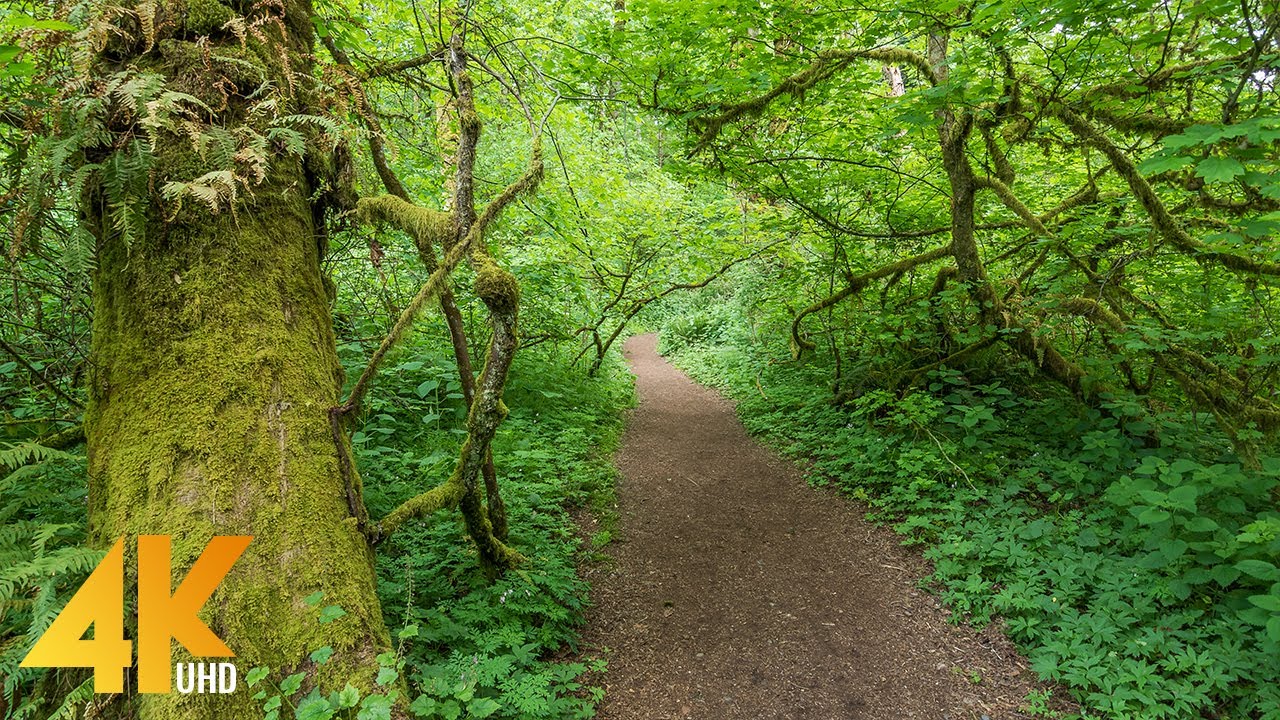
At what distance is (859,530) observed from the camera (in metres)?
5.38

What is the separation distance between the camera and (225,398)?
204 centimetres

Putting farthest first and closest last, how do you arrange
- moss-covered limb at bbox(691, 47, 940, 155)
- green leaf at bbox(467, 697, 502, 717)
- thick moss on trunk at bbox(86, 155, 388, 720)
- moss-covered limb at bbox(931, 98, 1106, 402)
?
moss-covered limb at bbox(931, 98, 1106, 402)
moss-covered limb at bbox(691, 47, 940, 155)
green leaf at bbox(467, 697, 502, 717)
thick moss on trunk at bbox(86, 155, 388, 720)

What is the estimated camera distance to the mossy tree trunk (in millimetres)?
1899

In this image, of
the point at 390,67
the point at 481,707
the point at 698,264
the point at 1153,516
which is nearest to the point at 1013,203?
the point at 1153,516

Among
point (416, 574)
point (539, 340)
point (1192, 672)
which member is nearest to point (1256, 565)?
point (1192, 672)

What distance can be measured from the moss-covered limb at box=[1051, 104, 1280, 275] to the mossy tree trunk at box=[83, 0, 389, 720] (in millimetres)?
5764

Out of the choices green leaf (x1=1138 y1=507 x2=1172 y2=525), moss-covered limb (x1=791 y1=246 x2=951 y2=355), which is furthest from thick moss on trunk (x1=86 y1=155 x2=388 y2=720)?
moss-covered limb (x1=791 y1=246 x2=951 y2=355)

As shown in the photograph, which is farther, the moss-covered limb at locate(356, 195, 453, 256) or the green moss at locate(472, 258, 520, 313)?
the moss-covered limb at locate(356, 195, 453, 256)

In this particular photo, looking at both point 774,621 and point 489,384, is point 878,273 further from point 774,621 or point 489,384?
point 489,384

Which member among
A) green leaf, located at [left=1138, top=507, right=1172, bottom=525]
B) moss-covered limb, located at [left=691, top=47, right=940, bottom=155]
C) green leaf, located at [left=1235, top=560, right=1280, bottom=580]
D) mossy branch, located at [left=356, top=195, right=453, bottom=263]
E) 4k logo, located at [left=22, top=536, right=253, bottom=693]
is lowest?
green leaf, located at [left=1235, top=560, right=1280, bottom=580]

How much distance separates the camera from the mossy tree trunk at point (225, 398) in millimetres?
1899

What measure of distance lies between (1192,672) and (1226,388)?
11.2 ft

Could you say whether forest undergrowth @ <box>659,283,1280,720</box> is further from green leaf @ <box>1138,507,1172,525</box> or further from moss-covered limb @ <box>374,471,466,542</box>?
moss-covered limb @ <box>374,471,466,542</box>

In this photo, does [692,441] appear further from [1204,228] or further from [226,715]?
[226,715]
